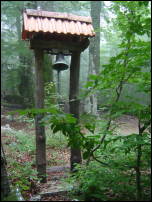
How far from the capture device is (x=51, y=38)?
16.1ft

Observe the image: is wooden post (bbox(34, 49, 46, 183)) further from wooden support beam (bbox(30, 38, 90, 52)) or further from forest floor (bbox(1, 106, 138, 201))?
forest floor (bbox(1, 106, 138, 201))

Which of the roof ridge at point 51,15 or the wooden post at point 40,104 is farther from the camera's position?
the wooden post at point 40,104

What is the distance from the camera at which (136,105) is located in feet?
7.80

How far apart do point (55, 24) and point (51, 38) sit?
0.33 meters

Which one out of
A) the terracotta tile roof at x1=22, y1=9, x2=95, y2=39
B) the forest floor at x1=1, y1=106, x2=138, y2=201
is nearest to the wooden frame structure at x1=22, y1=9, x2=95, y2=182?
Answer: the terracotta tile roof at x1=22, y1=9, x2=95, y2=39

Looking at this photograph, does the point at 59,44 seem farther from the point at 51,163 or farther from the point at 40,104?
the point at 51,163

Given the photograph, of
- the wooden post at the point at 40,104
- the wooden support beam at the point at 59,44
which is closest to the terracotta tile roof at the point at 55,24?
the wooden support beam at the point at 59,44

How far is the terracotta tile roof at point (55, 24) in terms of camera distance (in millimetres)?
4504

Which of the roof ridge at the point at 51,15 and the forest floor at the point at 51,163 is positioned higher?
the roof ridge at the point at 51,15

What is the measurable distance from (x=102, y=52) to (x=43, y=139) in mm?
15097

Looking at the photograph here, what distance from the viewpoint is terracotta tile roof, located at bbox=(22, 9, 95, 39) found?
14.8 ft

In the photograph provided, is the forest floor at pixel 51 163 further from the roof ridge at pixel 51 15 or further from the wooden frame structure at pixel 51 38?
the roof ridge at pixel 51 15

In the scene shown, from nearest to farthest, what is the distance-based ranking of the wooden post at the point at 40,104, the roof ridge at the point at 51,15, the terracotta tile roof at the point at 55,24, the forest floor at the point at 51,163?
the forest floor at the point at 51,163 < the terracotta tile roof at the point at 55,24 < the roof ridge at the point at 51,15 < the wooden post at the point at 40,104

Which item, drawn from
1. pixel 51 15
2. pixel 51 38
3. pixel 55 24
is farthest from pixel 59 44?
pixel 51 15
